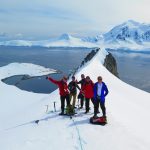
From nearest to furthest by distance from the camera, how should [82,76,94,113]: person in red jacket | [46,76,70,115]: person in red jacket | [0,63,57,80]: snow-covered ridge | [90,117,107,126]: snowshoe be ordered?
[90,117,107,126]: snowshoe, [82,76,94,113]: person in red jacket, [46,76,70,115]: person in red jacket, [0,63,57,80]: snow-covered ridge

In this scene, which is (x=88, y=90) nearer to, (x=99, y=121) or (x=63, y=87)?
(x=63, y=87)

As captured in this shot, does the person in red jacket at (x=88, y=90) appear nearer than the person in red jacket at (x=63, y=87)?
Yes

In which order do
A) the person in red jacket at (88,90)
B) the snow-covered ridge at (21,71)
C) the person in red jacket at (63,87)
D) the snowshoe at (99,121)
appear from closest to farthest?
the snowshoe at (99,121) < the person in red jacket at (88,90) < the person in red jacket at (63,87) < the snow-covered ridge at (21,71)

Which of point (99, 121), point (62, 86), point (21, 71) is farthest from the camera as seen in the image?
point (21, 71)

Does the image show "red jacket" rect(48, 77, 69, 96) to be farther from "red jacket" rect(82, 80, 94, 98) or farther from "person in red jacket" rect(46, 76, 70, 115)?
"red jacket" rect(82, 80, 94, 98)

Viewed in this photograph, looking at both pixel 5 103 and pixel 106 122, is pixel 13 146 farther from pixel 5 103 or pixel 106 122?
pixel 5 103

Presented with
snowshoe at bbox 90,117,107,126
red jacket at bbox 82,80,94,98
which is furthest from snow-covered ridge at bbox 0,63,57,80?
snowshoe at bbox 90,117,107,126

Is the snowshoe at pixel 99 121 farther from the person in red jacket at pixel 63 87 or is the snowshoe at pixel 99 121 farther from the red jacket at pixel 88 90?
the person in red jacket at pixel 63 87

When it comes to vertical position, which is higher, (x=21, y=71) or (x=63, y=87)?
(x=63, y=87)

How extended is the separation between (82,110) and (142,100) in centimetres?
2101

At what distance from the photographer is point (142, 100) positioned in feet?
127

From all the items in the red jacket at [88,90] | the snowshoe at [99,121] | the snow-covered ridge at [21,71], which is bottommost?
the snow-covered ridge at [21,71]

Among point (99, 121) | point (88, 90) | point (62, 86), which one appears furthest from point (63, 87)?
point (99, 121)

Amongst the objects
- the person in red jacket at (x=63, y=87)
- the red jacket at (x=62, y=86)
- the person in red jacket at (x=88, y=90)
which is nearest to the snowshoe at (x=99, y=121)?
the person in red jacket at (x=88, y=90)
